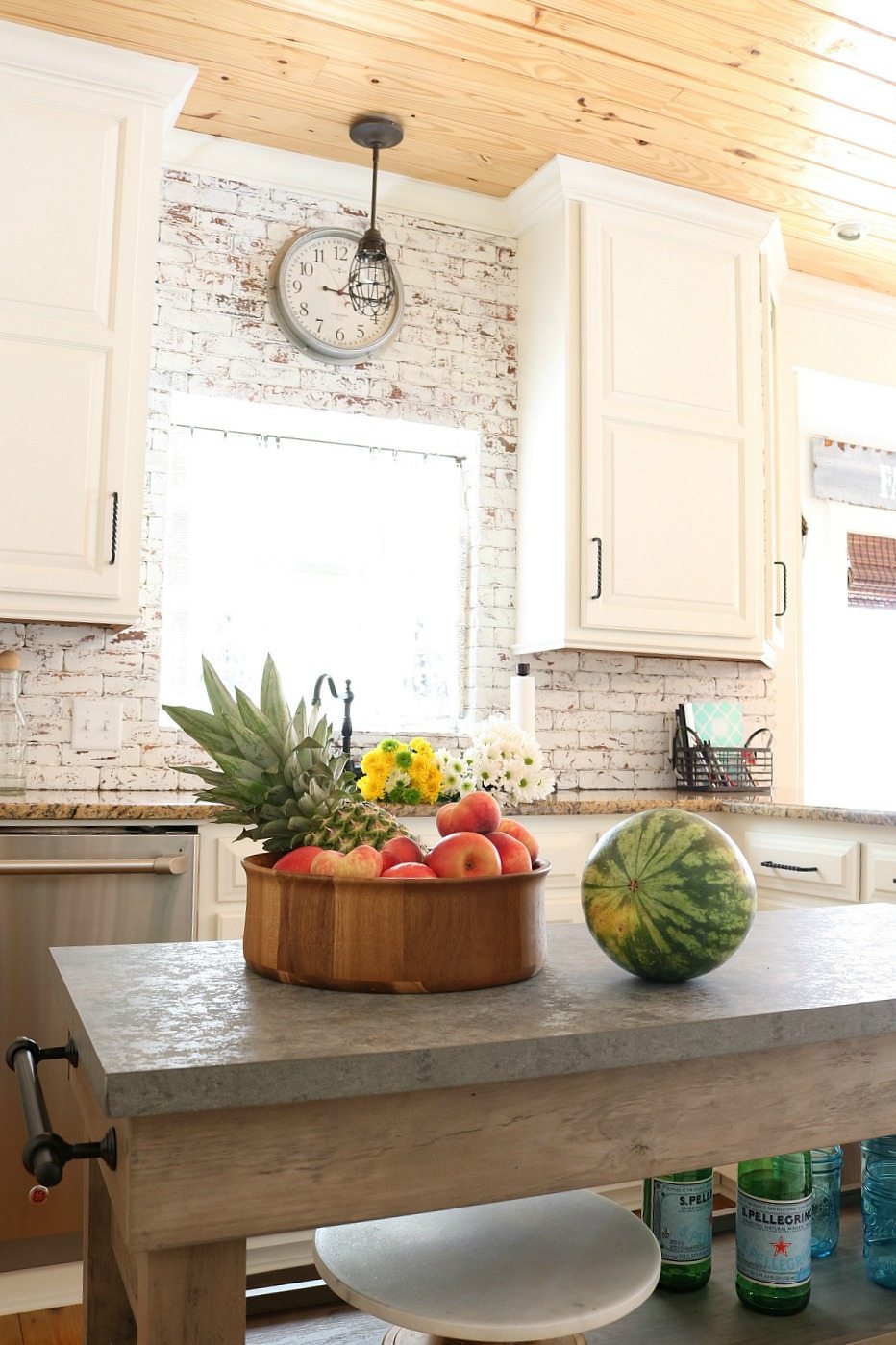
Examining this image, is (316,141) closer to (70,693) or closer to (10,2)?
(10,2)

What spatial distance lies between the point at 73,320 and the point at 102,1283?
2.29 metres

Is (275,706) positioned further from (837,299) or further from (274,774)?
(837,299)

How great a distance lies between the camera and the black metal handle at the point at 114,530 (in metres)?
2.70

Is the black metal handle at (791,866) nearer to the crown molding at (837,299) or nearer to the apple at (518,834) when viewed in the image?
the apple at (518,834)

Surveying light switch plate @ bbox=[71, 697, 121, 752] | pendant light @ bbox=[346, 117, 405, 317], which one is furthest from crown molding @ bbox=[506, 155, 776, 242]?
light switch plate @ bbox=[71, 697, 121, 752]

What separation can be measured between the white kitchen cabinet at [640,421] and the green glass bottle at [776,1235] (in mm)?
2209

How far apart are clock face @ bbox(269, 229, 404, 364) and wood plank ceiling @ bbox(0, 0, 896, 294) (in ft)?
0.88

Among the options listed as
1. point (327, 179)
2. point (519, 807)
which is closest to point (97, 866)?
point (519, 807)

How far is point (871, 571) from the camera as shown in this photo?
4.55 meters

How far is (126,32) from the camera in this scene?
2.72 metres

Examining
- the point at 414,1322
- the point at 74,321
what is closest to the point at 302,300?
the point at 74,321

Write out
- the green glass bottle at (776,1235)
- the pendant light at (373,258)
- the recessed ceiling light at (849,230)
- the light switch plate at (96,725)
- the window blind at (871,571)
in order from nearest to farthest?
1. the green glass bottle at (776,1235)
2. the light switch plate at (96,725)
3. the pendant light at (373,258)
4. the recessed ceiling light at (849,230)
5. the window blind at (871,571)

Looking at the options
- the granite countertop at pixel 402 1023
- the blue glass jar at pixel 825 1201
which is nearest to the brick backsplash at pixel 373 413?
the granite countertop at pixel 402 1023

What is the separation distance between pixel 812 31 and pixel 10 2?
1.88 metres
